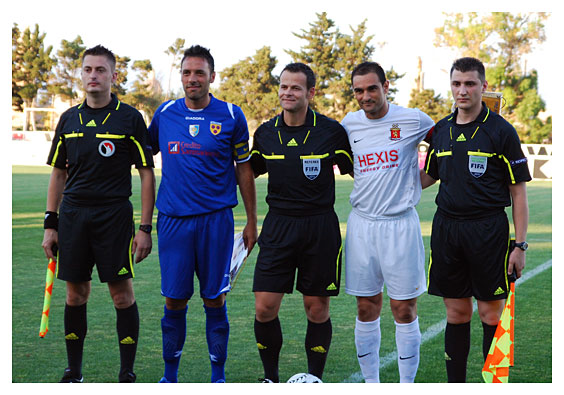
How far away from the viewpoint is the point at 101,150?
4188mm

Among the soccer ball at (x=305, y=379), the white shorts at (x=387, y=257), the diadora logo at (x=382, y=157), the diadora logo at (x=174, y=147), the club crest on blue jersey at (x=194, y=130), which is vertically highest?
the club crest on blue jersey at (x=194, y=130)

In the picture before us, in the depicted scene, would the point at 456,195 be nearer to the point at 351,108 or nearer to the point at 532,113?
the point at 532,113

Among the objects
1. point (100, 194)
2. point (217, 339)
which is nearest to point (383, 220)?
A: point (217, 339)

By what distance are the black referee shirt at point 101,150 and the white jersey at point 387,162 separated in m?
1.31

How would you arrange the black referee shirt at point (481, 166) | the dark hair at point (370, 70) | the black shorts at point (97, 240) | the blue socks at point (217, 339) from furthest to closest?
1. the blue socks at point (217, 339)
2. the black shorts at point (97, 240)
3. the dark hair at point (370, 70)
4. the black referee shirt at point (481, 166)

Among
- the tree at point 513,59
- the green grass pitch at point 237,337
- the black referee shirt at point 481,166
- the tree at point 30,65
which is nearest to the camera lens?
the black referee shirt at point 481,166

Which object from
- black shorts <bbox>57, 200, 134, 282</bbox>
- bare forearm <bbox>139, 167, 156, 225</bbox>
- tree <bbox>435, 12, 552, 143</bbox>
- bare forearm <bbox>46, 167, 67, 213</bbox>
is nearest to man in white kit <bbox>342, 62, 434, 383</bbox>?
bare forearm <bbox>139, 167, 156, 225</bbox>

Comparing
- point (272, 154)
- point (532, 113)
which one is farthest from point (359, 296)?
point (532, 113)

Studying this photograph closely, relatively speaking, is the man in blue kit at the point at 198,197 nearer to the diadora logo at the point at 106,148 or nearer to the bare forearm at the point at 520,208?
the diadora logo at the point at 106,148

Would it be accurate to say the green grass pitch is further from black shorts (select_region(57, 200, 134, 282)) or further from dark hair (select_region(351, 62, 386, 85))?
dark hair (select_region(351, 62, 386, 85))

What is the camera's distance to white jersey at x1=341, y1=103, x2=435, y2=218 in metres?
4.16

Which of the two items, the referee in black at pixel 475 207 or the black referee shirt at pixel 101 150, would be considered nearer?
the referee in black at pixel 475 207

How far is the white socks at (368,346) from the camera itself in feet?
13.9

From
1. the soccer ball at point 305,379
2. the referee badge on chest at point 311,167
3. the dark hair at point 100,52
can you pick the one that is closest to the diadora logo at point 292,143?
the referee badge on chest at point 311,167
